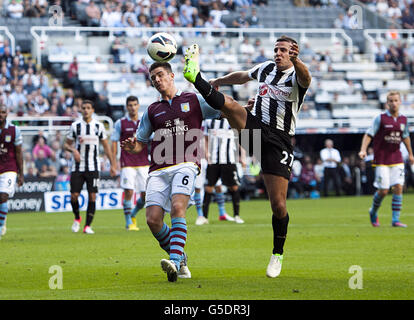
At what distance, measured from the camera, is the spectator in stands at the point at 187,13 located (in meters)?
34.0

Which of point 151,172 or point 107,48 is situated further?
point 107,48

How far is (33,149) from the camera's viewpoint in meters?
26.1

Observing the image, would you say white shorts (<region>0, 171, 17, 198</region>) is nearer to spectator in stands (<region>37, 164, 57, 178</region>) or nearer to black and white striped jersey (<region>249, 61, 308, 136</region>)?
black and white striped jersey (<region>249, 61, 308, 136</region>)

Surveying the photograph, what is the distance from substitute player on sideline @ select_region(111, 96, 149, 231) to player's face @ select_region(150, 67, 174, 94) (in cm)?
777

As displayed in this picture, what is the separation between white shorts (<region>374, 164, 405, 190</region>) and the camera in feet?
56.0

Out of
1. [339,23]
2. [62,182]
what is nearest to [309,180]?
[62,182]

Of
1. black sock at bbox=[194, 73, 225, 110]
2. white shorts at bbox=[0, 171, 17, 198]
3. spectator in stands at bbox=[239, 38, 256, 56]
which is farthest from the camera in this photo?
spectator in stands at bbox=[239, 38, 256, 56]

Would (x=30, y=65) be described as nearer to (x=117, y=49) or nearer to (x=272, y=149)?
(x=117, y=49)

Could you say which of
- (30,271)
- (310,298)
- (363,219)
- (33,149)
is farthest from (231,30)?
(310,298)

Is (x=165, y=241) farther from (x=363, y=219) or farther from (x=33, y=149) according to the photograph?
(x=33, y=149)

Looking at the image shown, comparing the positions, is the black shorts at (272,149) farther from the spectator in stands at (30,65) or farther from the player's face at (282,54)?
the spectator in stands at (30,65)

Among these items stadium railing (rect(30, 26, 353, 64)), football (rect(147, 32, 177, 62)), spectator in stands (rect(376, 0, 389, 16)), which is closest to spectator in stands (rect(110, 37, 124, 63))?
stadium railing (rect(30, 26, 353, 64))

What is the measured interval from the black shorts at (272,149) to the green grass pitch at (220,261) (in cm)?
120
